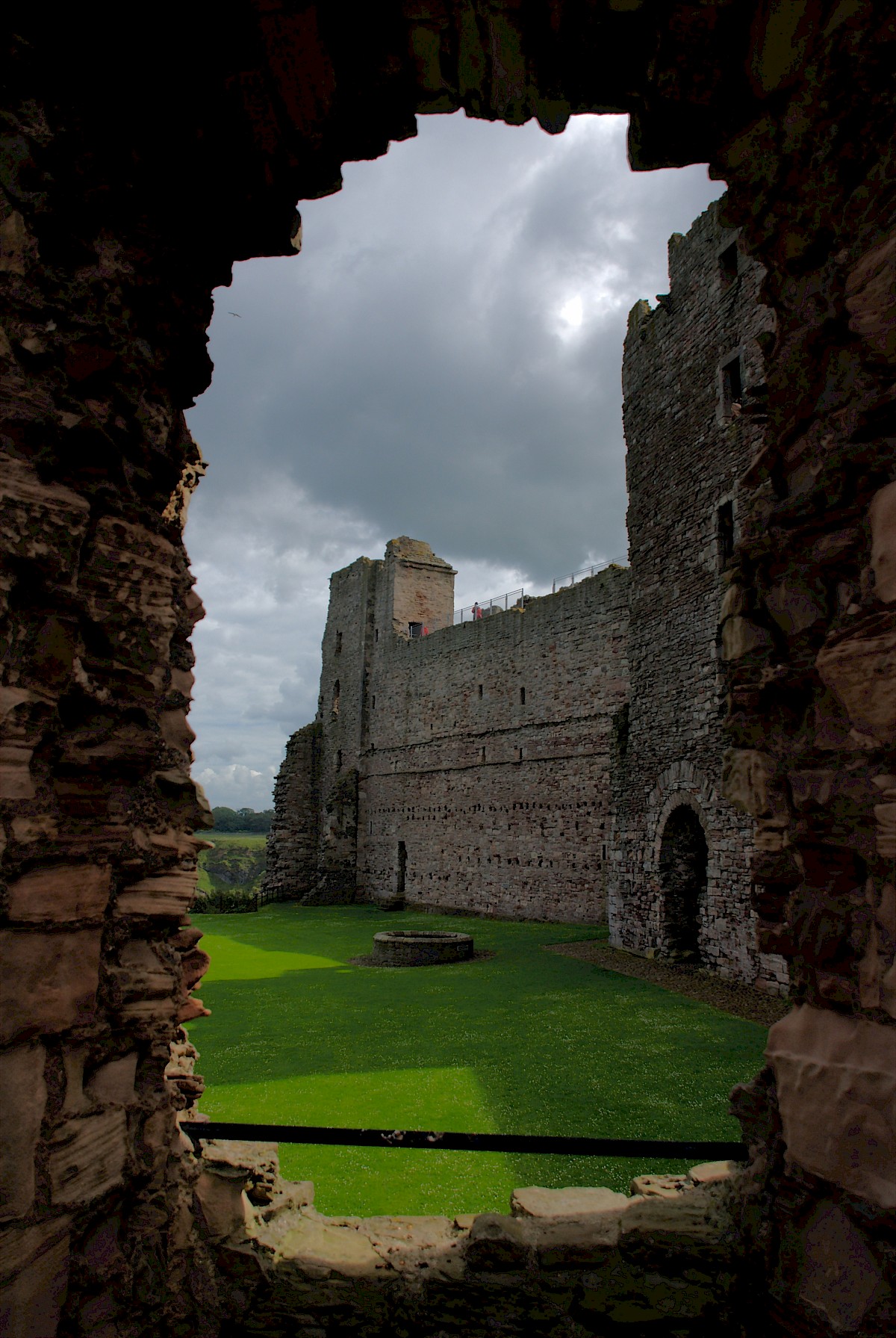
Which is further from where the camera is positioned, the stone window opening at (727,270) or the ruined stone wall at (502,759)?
the ruined stone wall at (502,759)

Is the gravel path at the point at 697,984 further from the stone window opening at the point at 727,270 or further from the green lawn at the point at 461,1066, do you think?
the stone window opening at the point at 727,270

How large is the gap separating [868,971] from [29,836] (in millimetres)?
2135

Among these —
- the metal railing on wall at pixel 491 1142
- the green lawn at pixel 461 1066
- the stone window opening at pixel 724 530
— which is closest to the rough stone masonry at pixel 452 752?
the stone window opening at pixel 724 530

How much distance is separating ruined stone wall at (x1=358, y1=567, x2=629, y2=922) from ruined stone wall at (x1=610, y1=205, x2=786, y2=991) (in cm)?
531

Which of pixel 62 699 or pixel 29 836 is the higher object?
pixel 62 699

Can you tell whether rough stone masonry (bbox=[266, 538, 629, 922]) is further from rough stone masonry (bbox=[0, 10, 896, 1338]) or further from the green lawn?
rough stone masonry (bbox=[0, 10, 896, 1338])

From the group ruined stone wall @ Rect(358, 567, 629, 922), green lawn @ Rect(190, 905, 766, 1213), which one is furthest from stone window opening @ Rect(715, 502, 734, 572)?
ruined stone wall @ Rect(358, 567, 629, 922)

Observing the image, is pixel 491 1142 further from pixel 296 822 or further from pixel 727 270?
pixel 296 822

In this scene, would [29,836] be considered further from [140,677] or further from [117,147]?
[117,147]

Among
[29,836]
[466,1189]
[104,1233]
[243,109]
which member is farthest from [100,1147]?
[243,109]

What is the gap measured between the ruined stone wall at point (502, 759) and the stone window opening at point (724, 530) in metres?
7.36

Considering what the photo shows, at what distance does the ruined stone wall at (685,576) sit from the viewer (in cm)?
998

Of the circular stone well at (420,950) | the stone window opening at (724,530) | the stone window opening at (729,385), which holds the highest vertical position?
the stone window opening at (729,385)

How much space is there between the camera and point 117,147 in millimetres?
2293
